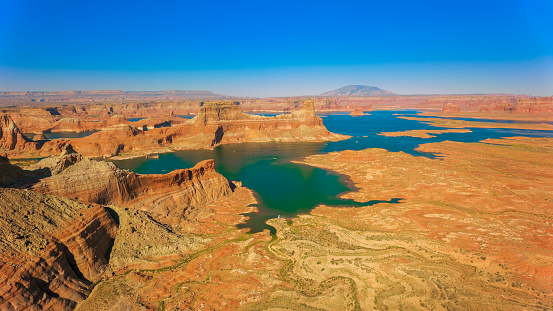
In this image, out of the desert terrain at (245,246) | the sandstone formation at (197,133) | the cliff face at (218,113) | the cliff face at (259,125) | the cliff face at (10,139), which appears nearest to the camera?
the desert terrain at (245,246)

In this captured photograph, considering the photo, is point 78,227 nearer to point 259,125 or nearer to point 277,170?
point 277,170

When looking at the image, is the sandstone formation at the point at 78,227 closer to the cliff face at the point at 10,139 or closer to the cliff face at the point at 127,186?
the cliff face at the point at 127,186

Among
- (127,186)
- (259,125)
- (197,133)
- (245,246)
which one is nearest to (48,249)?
(127,186)

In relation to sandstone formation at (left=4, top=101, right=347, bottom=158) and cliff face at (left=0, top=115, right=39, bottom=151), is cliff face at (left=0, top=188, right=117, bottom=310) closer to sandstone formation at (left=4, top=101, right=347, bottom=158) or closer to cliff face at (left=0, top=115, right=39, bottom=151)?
sandstone formation at (left=4, top=101, right=347, bottom=158)

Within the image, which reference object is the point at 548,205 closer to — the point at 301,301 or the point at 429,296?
the point at 429,296

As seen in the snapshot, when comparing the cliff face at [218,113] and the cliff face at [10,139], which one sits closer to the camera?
the cliff face at [10,139]

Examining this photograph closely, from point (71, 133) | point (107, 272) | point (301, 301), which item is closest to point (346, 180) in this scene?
point (301, 301)

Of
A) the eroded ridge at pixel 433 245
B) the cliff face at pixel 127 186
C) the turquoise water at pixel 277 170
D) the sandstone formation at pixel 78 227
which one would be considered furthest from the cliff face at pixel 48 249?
the turquoise water at pixel 277 170
